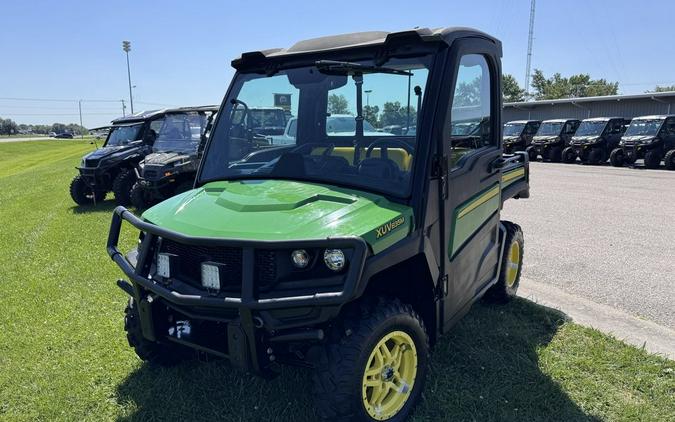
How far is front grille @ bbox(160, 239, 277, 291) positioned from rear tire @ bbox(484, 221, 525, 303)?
2554mm

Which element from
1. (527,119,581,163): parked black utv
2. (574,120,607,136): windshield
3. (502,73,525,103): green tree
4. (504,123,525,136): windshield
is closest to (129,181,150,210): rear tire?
(527,119,581,163): parked black utv

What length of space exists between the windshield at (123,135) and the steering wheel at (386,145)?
991cm

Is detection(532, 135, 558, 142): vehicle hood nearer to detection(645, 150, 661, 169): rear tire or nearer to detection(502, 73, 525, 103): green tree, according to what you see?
detection(645, 150, 661, 169): rear tire

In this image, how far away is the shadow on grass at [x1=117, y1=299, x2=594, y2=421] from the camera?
2955 mm

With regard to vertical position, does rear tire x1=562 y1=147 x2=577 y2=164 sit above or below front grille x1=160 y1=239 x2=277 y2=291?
below

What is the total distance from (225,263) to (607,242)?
6.49 m

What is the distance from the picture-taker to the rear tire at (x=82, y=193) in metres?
11.0

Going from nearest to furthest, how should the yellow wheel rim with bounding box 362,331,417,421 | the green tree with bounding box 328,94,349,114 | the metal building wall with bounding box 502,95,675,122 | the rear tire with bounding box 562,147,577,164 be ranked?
the yellow wheel rim with bounding box 362,331,417,421, the green tree with bounding box 328,94,349,114, the rear tire with bounding box 562,147,577,164, the metal building wall with bounding box 502,95,675,122

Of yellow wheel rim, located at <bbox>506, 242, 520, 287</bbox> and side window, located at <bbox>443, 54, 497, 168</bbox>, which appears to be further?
yellow wheel rim, located at <bbox>506, 242, 520, 287</bbox>

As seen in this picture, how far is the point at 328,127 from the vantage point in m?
3.38

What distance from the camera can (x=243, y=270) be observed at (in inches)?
92.0

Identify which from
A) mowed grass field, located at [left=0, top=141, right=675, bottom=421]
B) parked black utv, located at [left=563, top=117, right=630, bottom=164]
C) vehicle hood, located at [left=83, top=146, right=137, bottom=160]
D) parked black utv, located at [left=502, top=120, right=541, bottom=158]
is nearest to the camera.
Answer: mowed grass field, located at [left=0, top=141, right=675, bottom=421]

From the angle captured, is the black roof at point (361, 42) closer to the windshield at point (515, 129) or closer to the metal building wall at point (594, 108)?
the windshield at point (515, 129)

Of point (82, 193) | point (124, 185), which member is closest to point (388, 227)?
point (124, 185)
